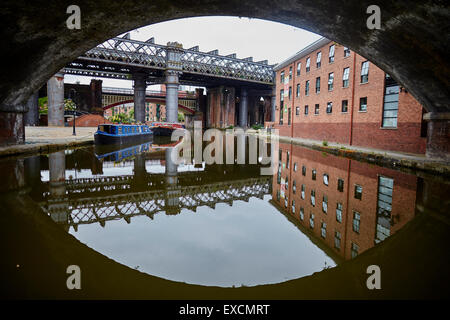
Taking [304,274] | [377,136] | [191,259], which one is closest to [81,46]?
[191,259]

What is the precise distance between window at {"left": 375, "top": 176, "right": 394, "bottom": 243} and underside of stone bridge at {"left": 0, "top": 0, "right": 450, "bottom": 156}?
4.19m

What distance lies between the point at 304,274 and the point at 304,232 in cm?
138

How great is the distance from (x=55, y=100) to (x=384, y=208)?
117ft

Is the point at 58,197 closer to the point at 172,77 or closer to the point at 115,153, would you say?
the point at 115,153

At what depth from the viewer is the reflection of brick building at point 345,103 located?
45.8 feet

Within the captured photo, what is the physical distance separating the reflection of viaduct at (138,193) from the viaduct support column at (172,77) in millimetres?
29452

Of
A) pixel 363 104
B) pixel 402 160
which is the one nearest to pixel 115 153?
pixel 402 160

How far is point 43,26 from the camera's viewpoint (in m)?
7.51

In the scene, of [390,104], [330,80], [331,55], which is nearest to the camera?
[390,104]

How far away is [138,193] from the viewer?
20.4ft

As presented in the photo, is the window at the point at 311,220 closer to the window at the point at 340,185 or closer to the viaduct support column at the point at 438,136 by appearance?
the window at the point at 340,185

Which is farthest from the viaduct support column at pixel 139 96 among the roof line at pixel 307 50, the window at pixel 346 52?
the window at pixel 346 52

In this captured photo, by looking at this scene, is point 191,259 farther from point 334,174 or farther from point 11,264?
point 334,174

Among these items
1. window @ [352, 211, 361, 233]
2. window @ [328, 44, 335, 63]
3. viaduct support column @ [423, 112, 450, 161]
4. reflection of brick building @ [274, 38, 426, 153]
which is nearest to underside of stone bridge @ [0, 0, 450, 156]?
viaduct support column @ [423, 112, 450, 161]
